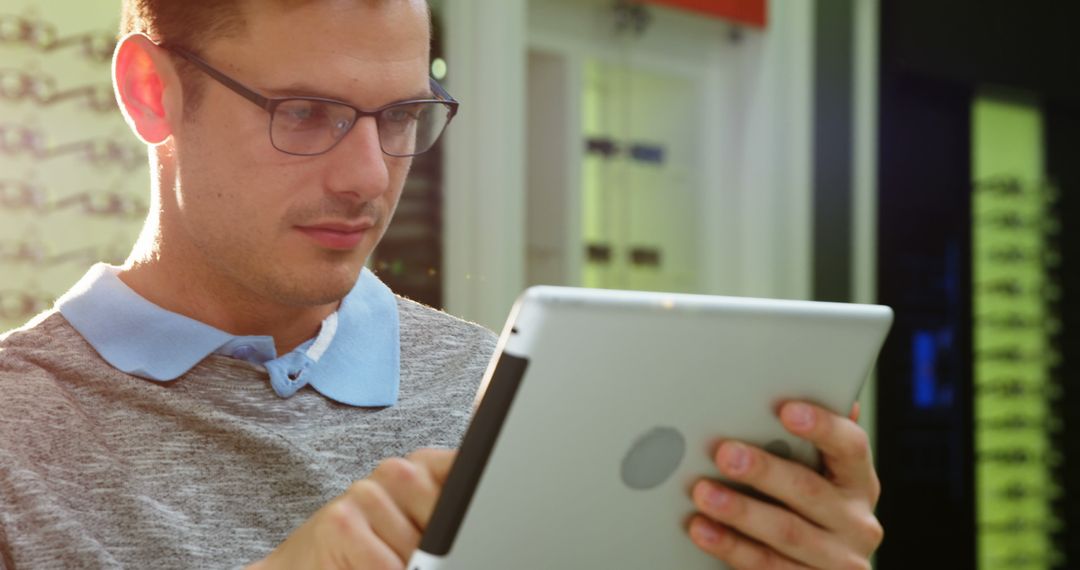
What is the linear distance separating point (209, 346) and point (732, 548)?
1.90 ft

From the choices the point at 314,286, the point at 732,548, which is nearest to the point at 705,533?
the point at 732,548

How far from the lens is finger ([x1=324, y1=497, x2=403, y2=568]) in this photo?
82 cm

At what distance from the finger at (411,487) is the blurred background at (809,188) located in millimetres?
2541

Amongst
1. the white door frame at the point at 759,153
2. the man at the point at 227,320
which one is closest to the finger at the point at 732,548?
the man at the point at 227,320

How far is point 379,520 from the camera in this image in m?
0.83

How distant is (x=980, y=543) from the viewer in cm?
548

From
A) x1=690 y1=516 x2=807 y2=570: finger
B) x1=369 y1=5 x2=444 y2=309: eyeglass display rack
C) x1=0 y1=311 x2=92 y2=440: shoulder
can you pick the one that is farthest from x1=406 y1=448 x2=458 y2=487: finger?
x1=369 y1=5 x2=444 y2=309: eyeglass display rack

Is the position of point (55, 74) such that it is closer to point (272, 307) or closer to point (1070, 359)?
point (272, 307)

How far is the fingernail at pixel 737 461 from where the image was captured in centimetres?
95

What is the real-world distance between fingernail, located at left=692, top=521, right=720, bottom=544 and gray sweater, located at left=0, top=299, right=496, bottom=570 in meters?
0.41

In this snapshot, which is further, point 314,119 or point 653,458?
point 314,119

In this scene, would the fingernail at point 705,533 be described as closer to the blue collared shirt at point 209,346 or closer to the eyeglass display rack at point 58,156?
the blue collared shirt at point 209,346

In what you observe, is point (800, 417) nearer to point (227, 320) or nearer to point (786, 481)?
point (786, 481)

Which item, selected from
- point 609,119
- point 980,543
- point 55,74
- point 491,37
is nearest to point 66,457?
point 55,74
